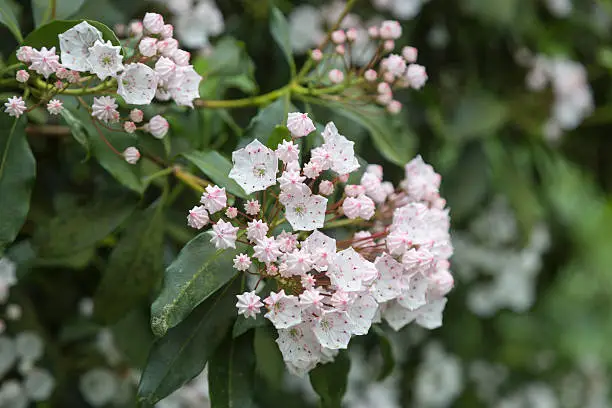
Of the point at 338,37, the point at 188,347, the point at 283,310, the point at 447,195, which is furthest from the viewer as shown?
the point at 447,195

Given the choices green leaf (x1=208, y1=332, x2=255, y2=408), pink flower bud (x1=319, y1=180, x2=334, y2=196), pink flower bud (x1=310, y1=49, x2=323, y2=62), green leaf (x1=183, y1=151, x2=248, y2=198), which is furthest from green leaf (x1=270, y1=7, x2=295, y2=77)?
green leaf (x1=208, y1=332, x2=255, y2=408)

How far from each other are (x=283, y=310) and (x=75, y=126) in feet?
1.18

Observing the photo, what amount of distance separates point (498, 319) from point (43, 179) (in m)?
1.36

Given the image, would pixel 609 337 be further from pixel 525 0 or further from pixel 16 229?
pixel 16 229

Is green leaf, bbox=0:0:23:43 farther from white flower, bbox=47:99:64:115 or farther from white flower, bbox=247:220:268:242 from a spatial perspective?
white flower, bbox=247:220:268:242

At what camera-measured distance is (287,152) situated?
0.91 m

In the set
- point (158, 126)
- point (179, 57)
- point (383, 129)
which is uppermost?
point (179, 57)

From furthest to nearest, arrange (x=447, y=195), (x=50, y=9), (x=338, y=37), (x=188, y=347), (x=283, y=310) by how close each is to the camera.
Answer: (x=447, y=195)
(x=338, y=37)
(x=50, y=9)
(x=188, y=347)
(x=283, y=310)

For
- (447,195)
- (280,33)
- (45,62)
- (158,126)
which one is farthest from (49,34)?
(447,195)

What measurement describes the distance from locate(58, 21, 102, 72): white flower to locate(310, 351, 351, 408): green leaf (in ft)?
1.60

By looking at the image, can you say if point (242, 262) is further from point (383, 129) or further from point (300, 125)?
point (383, 129)

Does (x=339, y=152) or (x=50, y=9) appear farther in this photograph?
(x=50, y=9)

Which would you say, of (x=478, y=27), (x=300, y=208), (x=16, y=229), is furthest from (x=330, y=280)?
(x=478, y=27)

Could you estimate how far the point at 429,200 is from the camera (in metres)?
1.08
